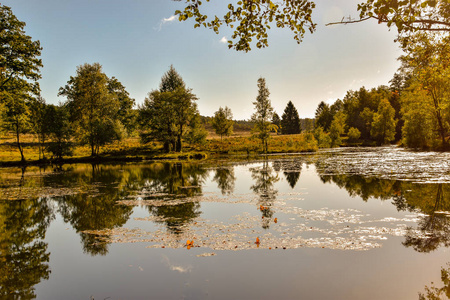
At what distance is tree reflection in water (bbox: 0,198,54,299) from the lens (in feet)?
20.2

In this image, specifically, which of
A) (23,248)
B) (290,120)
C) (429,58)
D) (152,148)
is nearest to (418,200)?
(429,58)

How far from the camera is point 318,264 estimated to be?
650cm

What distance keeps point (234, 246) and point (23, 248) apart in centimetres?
692

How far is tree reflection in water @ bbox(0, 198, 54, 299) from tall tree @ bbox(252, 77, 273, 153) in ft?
156

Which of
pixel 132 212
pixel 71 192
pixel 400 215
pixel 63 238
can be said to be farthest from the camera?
pixel 71 192

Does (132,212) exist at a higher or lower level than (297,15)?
lower

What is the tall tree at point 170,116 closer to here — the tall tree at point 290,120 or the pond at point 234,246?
the pond at point 234,246

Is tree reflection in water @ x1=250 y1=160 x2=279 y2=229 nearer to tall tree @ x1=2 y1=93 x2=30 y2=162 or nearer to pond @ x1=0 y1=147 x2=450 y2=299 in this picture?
pond @ x1=0 y1=147 x2=450 y2=299

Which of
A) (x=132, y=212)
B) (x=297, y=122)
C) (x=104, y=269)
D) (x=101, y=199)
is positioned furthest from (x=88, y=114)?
(x=297, y=122)

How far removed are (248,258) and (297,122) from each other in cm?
12668

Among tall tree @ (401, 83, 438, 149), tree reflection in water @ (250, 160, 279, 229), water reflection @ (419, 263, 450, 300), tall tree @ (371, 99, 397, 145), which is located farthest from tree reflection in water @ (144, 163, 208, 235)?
tall tree @ (371, 99, 397, 145)

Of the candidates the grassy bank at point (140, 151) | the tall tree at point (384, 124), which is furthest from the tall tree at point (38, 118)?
the tall tree at point (384, 124)

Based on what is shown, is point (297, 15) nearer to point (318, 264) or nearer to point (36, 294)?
point (318, 264)

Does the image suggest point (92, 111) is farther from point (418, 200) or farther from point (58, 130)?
point (418, 200)
